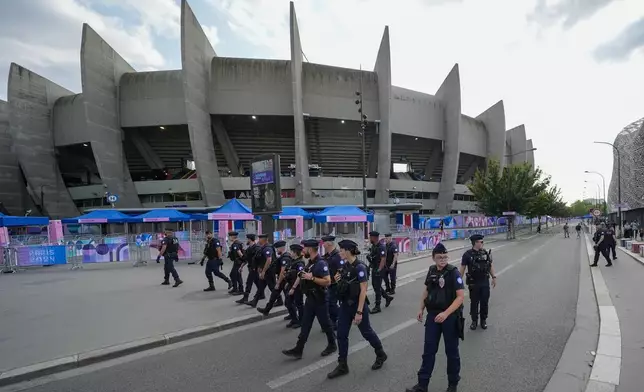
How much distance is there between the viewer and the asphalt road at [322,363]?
3947mm

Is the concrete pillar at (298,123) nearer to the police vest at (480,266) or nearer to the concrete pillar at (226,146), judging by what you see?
the concrete pillar at (226,146)

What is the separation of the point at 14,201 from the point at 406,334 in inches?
2189

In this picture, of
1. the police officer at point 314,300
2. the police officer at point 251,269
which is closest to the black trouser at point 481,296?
the police officer at point 314,300

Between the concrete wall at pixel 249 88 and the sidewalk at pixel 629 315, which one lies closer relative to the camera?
the sidewalk at pixel 629 315

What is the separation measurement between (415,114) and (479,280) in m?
40.6

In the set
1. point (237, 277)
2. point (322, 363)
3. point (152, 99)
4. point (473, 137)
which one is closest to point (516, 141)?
point (473, 137)

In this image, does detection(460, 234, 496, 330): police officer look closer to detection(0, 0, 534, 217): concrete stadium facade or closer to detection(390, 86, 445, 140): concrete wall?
detection(0, 0, 534, 217): concrete stadium facade

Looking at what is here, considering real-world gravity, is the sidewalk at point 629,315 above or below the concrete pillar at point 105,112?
below

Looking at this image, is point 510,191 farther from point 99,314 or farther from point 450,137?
point 99,314

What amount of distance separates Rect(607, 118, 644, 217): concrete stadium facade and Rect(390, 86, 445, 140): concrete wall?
1079 inches

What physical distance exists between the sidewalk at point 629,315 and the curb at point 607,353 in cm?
5

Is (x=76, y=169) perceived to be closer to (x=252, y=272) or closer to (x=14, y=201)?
(x=14, y=201)

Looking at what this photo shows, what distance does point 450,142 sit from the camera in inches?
1764

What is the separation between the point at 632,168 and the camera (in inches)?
2288
